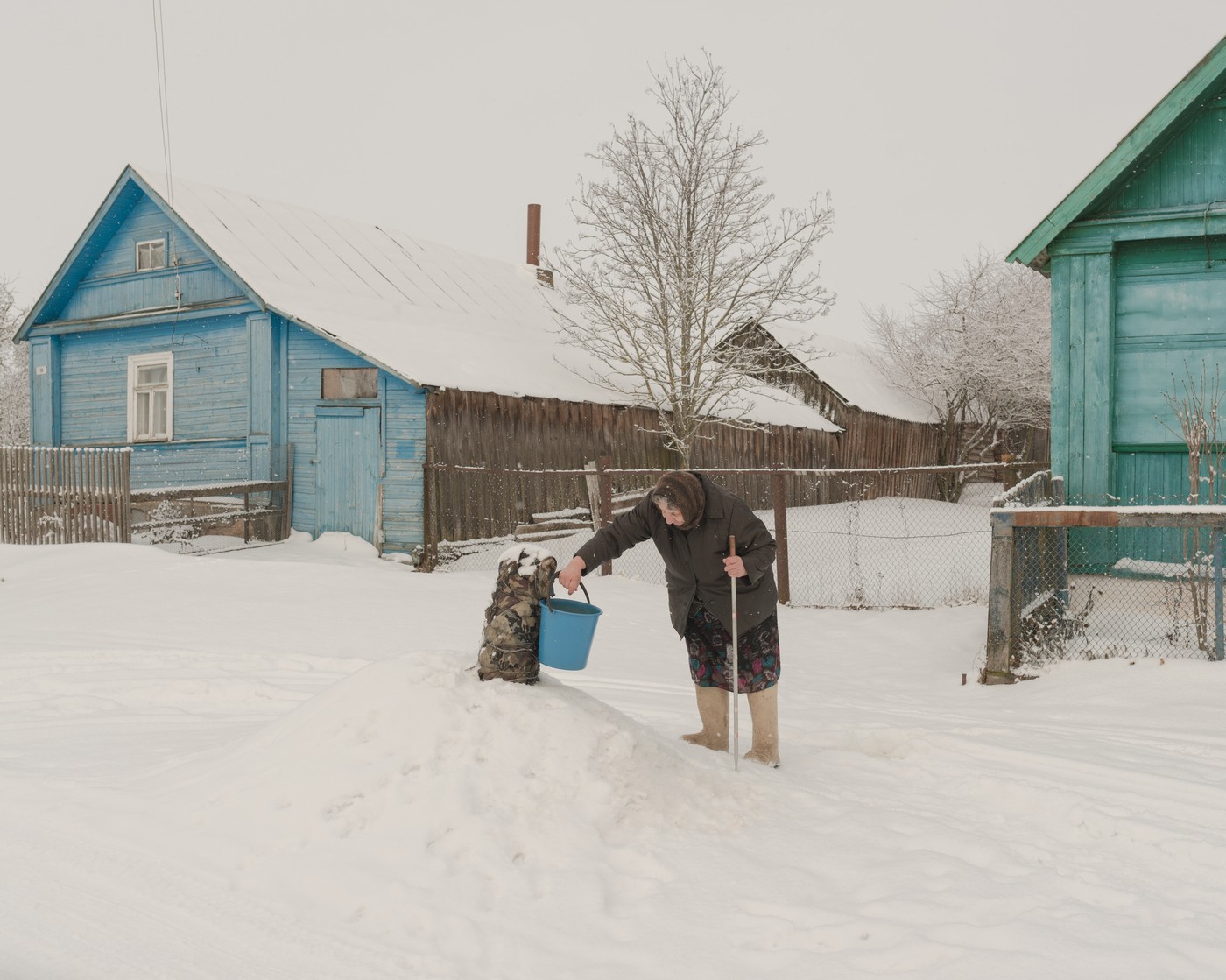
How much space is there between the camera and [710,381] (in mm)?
19281

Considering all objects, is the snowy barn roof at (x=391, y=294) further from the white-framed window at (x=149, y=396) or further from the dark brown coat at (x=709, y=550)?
the dark brown coat at (x=709, y=550)

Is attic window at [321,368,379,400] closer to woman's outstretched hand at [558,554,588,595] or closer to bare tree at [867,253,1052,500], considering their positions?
woman's outstretched hand at [558,554,588,595]

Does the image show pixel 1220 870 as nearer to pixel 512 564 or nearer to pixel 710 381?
pixel 512 564

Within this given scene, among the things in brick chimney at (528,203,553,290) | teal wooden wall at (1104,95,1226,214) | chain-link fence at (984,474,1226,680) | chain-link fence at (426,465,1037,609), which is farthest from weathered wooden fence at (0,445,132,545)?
brick chimney at (528,203,553,290)

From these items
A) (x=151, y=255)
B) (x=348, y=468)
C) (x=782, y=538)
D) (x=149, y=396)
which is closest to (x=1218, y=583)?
(x=782, y=538)

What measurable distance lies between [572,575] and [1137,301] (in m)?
6.96

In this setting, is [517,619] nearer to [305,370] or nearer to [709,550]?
[709,550]

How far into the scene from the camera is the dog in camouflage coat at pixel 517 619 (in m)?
4.45

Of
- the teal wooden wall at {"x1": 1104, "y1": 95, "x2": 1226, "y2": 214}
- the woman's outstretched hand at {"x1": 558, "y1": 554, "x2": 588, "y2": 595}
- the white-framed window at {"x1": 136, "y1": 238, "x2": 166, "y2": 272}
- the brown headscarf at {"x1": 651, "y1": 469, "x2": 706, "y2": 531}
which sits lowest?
the woman's outstretched hand at {"x1": 558, "y1": 554, "x2": 588, "y2": 595}

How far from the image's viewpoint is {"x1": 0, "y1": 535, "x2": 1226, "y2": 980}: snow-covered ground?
317cm

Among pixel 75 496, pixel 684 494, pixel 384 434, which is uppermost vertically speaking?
pixel 384 434

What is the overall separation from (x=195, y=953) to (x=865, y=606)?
27.7 ft

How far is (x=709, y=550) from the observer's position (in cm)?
489

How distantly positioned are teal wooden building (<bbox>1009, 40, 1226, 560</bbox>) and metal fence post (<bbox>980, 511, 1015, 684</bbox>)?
235 cm
